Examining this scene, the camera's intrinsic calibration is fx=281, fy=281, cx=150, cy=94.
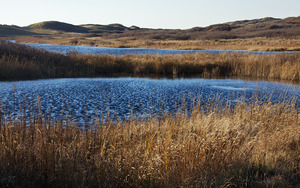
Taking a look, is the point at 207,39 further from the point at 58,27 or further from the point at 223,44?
the point at 58,27

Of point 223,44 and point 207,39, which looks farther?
point 207,39

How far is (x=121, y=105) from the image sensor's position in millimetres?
11711

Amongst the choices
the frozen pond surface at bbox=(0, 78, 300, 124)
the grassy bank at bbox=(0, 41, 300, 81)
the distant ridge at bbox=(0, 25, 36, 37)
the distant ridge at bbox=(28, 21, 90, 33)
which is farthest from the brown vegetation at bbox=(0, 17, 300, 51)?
the distant ridge at bbox=(28, 21, 90, 33)

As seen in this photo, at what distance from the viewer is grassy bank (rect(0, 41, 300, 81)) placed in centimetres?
2012

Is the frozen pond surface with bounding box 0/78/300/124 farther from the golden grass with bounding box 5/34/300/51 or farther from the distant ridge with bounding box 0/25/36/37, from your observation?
the distant ridge with bounding box 0/25/36/37

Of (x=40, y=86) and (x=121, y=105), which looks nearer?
(x=121, y=105)

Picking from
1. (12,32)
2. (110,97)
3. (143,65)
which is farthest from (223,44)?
(12,32)

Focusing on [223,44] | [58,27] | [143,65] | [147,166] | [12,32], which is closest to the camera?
[147,166]

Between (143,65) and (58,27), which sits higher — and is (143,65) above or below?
below

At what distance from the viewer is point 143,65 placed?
24.0 metres

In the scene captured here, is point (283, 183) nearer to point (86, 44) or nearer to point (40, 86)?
point (40, 86)

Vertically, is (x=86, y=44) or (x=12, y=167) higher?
(x=86, y=44)

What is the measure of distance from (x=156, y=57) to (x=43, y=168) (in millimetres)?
21155

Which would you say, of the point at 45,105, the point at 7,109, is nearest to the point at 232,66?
the point at 45,105
